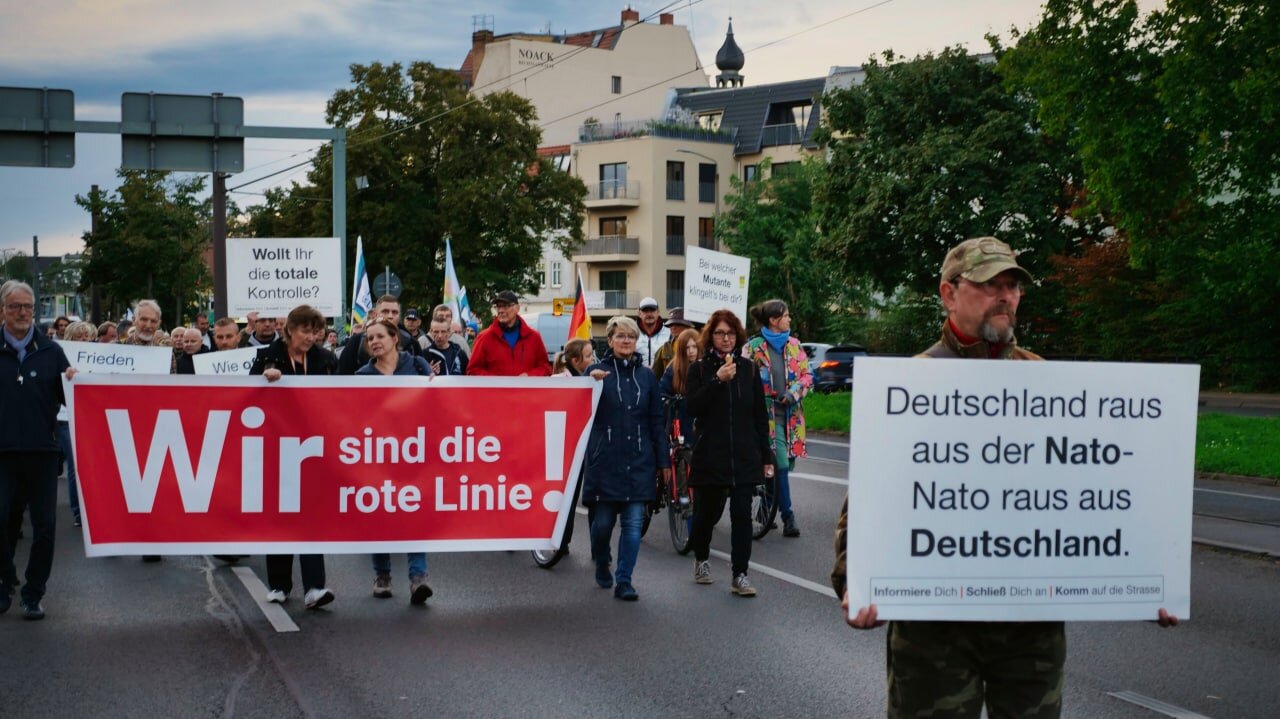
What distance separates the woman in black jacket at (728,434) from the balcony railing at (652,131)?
69715 millimetres

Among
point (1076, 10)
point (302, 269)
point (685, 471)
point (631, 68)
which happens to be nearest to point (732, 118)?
point (631, 68)

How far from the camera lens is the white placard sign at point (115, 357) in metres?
13.4

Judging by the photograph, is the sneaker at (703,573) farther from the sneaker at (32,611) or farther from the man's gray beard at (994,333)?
the man's gray beard at (994,333)

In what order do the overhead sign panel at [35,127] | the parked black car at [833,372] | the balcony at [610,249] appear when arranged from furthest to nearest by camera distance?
the balcony at [610,249] → the parked black car at [833,372] → the overhead sign panel at [35,127]

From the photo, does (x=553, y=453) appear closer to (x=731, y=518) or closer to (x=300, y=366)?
(x=731, y=518)

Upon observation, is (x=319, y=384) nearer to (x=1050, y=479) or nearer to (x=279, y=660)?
(x=279, y=660)

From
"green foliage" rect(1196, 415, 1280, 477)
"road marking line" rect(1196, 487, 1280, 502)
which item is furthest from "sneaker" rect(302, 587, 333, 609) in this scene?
"green foliage" rect(1196, 415, 1280, 477)

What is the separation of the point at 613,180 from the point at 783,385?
69.4 meters

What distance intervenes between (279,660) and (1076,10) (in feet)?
65.7

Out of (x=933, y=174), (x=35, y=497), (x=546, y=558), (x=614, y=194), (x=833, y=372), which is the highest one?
(x=614, y=194)

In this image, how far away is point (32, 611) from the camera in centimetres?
865

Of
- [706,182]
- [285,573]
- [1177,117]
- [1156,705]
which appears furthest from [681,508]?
[706,182]

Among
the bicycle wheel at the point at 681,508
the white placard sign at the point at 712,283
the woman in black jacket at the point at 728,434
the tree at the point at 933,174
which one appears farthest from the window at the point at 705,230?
the woman in black jacket at the point at 728,434

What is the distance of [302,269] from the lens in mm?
18781
